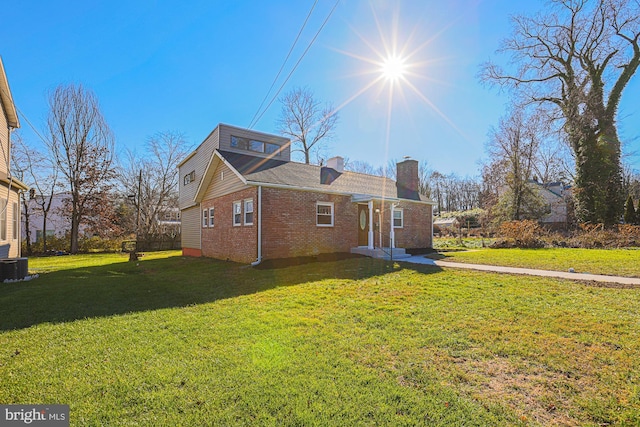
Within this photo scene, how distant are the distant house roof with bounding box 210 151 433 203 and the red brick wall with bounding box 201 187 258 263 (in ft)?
2.87

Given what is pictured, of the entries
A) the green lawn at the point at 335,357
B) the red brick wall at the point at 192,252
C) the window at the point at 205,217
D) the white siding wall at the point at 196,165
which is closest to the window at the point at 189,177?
the white siding wall at the point at 196,165

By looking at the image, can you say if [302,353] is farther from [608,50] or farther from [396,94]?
[608,50]

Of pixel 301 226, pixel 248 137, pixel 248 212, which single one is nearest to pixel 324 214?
pixel 301 226

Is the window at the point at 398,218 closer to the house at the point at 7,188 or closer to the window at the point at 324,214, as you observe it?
the window at the point at 324,214

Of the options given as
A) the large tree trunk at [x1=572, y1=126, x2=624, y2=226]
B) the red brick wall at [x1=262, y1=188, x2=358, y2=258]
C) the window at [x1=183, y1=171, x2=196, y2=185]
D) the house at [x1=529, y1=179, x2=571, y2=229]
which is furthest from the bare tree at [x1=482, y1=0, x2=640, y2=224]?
the window at [x1=183, y1=171, x2=196, y2=185]

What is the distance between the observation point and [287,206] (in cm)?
1188

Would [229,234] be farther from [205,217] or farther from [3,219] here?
[3,219]

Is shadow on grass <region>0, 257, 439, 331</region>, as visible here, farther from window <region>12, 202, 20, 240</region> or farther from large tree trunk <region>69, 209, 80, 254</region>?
large tree trunk <region>69, 209, 80, 254</region>

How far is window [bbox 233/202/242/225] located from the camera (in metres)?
12.8

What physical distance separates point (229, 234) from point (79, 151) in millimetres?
18454

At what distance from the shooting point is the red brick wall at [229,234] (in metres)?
11.6

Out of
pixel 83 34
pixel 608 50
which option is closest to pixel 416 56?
pixel 83 34

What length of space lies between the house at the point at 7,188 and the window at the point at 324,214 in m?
11.2

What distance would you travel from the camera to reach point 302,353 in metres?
3.62
